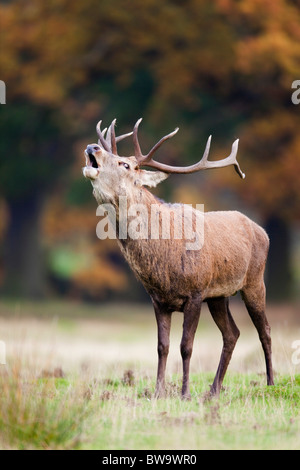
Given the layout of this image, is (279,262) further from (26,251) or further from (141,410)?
(141,410)

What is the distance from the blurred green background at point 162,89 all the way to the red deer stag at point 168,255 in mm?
11629

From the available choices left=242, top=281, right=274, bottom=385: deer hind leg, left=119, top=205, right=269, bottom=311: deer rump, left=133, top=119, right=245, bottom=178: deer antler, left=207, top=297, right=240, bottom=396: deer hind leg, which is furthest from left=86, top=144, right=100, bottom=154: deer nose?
left=242, top=281, right=274, bottom=385: deer hind leg

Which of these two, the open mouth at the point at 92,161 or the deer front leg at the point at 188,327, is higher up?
the open mouth at the point at 92,161

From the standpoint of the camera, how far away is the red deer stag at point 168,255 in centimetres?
736

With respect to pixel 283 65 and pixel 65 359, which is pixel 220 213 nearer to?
pixel 65 359

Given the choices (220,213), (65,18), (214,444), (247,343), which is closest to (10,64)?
(65,18)

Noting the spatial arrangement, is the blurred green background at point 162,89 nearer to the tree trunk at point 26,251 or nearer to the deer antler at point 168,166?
the tree trunk at point 26,251

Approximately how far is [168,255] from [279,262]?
1615cm

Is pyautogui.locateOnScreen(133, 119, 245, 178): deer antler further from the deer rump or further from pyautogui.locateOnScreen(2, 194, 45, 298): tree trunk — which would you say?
pyautogui.locateOnScreen(2, 194, 45, 298): tree trunk

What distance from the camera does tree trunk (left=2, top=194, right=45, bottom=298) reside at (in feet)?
83.3

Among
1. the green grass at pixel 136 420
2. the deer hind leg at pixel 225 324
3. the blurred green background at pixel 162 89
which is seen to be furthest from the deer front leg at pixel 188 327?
the blurred green background at pixel 162 89

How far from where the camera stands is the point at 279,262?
23297 mm

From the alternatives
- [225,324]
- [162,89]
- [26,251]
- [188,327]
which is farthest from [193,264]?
[26,251]

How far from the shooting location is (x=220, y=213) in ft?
28.0
